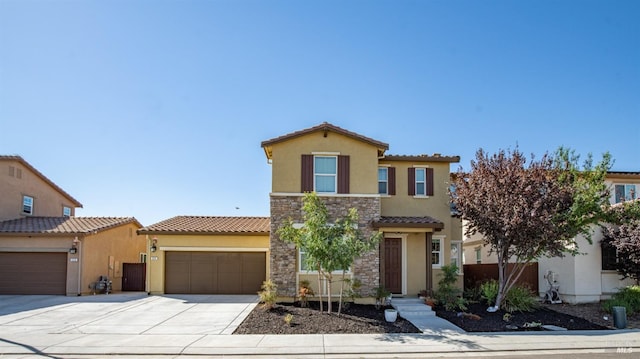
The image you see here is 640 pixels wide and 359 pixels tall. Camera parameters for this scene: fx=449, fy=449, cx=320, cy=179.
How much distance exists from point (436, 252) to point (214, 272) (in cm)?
1020

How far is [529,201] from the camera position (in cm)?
1448

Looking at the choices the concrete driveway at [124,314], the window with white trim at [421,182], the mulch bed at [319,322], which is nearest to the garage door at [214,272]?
the concrete driveway at [124,314]

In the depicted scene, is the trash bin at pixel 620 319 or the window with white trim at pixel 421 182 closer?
the trash bin at pixel 620 319

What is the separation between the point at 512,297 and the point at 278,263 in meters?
8.51

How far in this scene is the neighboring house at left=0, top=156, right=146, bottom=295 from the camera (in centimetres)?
2086

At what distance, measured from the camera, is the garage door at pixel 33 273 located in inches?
822

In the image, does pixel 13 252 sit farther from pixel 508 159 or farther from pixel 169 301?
pixel 508 159

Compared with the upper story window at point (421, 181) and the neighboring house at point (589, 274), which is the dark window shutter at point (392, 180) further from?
the neighboring house at point (589, 274)

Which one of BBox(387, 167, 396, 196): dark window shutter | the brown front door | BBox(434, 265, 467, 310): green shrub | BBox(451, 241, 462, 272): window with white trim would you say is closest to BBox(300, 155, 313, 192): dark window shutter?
BBox(387, 167, 396, 196): dark window shutter

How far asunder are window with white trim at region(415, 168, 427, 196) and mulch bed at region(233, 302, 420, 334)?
18.1 ft

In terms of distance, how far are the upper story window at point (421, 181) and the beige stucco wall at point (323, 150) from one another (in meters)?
2.14

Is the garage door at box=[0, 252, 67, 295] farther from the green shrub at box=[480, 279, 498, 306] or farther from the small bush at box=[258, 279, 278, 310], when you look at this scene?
the green shrub at box=[480, 279, 498, 306]

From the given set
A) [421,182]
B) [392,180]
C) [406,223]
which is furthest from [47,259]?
[421,182]

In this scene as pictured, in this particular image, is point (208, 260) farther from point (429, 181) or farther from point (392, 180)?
point (429, 181)
